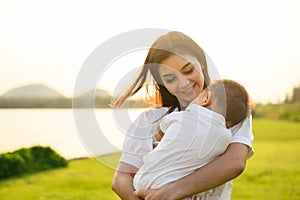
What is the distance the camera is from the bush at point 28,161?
3.64 metres

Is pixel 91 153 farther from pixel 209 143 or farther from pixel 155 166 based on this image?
pixel 209 143

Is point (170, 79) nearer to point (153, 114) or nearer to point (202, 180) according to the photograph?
point (153, 114)

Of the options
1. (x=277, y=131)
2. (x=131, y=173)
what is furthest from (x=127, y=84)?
(x=277, y=131)

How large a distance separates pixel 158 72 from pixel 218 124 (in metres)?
0.21

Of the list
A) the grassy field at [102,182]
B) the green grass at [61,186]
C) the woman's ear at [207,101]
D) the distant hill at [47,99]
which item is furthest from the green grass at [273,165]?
the woman's ear at [207,101]

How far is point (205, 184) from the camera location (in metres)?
1.08

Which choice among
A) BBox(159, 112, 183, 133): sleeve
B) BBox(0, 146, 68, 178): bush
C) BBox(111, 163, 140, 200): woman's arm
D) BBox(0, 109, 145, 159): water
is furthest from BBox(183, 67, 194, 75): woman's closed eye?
BBox(0, 146, 68, 178): bush

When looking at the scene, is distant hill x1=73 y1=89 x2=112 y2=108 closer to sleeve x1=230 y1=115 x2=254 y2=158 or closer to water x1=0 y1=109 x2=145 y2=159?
sleeve x1=230 y1=115 x2=254 y2=158

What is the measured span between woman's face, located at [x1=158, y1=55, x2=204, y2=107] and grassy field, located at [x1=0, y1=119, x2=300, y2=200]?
8.82ft

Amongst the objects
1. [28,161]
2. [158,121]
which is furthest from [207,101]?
[28,161]

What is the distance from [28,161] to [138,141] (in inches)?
108

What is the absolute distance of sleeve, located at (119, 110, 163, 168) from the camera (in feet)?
3.86

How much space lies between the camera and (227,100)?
1113mm

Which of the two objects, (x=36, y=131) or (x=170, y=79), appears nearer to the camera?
(x=170, y=79)
